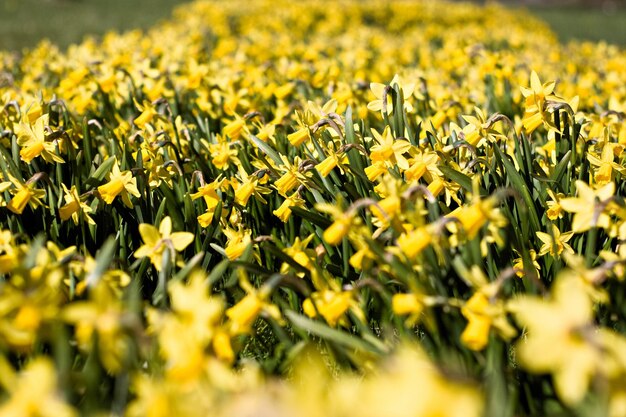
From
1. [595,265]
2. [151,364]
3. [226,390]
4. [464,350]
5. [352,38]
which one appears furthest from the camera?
[352,38]

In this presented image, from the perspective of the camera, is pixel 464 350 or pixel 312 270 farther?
pixel 312 270

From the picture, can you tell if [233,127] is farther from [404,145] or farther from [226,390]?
[226,390]

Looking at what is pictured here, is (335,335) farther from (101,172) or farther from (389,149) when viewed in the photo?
(101,172)

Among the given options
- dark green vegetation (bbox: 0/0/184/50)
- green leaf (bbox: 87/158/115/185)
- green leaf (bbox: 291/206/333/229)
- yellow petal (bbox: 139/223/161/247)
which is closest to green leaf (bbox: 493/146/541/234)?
green leaf (bbox: 291/206/333/229)

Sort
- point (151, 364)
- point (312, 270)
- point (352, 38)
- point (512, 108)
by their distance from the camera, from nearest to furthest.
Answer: point (151, 364), point (312, 270), point (512, 108), point (352, 38)

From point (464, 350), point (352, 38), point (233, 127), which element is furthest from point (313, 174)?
point (352, 38)

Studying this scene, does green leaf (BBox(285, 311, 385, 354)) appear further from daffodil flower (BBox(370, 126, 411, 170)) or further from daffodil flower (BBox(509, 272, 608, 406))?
daffodil flower (BBox(370, 126, 411, 170))

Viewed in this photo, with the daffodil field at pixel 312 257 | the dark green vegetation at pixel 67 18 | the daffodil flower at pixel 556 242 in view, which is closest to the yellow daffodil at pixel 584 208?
the daffodil field at pixel 312 257

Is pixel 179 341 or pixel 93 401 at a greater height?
pixel 179 341
